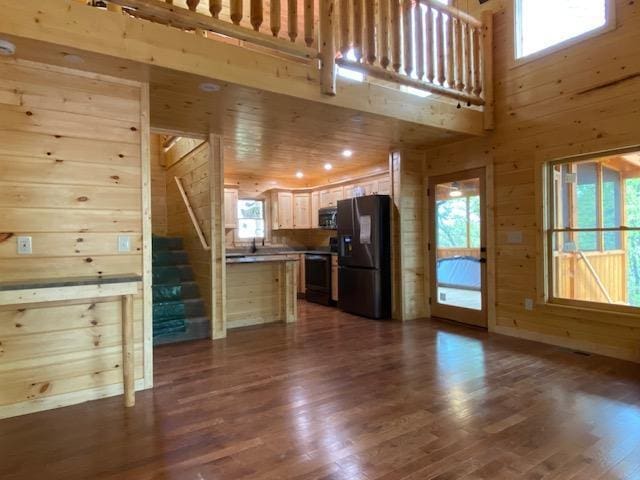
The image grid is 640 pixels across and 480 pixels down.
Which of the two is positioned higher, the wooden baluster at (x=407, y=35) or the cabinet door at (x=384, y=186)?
the wooden baluster at (x=407, y=35)

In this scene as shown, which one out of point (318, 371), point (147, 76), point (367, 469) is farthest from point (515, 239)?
point (147, 76)

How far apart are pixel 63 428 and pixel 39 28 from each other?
95.5 inches

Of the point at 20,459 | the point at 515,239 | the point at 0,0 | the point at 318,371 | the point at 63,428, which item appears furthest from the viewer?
the point at 515,239

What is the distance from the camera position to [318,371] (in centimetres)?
338

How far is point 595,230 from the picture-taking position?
3812 mm

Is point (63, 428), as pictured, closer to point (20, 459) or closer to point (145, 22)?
point (20, 459)

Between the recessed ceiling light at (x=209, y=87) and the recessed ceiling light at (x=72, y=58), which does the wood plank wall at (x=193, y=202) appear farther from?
the recessed ceiling light at (x=72, y=58)

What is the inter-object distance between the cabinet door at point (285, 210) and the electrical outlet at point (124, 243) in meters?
5.04

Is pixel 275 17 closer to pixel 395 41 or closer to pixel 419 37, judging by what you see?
pixel 395 41

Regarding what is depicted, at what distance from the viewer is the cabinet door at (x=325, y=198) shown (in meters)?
7.65

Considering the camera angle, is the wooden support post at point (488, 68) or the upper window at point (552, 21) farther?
the wooden support post at point (488, 68)

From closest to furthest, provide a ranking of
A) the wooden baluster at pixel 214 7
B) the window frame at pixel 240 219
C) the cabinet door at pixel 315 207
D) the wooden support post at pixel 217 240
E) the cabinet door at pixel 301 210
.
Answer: the wooden baluster at pixel 214 7 < the wooden support post at pixel 217 240 < the window frame at pixel 240 219 < the cabinet door at pixel 315 207 < the cabinet door at pixel 301 210

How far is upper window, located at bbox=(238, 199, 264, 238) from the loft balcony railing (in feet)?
14.4

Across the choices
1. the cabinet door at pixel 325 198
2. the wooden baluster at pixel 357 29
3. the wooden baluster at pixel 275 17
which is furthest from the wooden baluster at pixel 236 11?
the cabinet door at pixel 325 198
